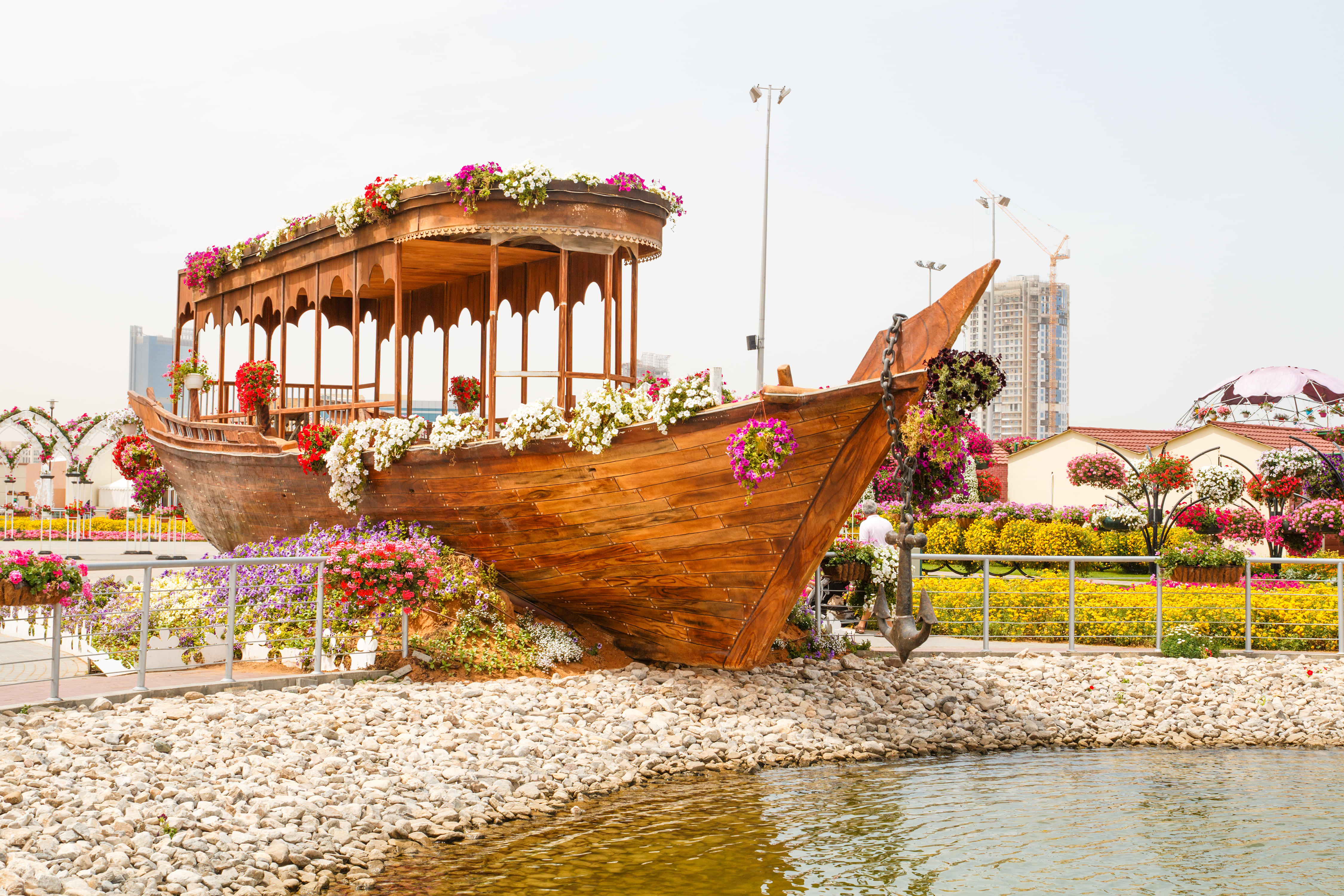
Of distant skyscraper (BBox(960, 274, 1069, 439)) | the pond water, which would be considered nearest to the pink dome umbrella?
the pond water

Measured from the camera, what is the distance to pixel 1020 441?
4206cm

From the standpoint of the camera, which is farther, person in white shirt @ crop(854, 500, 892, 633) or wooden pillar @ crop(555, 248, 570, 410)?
person in white shirt @ crop(854, 500, 892, 633)

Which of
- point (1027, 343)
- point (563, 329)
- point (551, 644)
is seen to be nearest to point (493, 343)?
point (563, 329)

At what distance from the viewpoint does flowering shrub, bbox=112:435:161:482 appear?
645 inches

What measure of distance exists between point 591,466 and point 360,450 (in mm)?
2842

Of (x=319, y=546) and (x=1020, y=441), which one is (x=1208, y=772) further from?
(x=1020, y=441)

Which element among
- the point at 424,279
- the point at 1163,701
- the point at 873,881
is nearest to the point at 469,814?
the point at 873,881

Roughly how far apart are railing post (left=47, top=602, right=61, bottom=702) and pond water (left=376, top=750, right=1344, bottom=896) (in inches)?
113

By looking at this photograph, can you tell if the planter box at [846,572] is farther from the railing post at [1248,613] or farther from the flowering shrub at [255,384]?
the flowering shrub at [255,384]

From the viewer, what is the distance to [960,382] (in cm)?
725

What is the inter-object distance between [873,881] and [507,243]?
23.3 feet

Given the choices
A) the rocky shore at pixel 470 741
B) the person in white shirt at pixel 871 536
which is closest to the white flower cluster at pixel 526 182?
the rocky shore at pixel 470 741

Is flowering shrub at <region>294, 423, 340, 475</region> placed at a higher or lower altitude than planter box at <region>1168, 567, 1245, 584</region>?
higher

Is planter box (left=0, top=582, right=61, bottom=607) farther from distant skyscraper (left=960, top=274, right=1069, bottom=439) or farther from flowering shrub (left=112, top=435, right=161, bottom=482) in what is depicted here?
distant skyscraper (left=960, top=274, right=1069, bottom=439)
